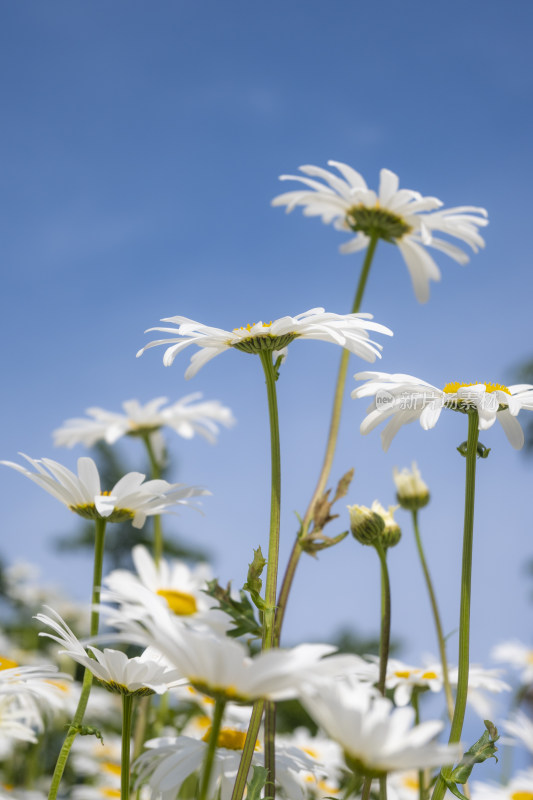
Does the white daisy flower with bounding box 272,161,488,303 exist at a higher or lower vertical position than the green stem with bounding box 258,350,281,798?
higher

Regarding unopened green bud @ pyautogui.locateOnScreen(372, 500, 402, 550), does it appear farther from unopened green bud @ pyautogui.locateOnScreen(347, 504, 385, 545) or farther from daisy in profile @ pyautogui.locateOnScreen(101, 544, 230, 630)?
daisy in profile @ pyautogui.locateOnScreen(101, 544, 230, 630)

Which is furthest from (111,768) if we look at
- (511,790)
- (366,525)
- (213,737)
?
(213,737)

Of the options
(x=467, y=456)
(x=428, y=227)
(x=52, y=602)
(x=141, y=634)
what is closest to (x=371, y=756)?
(x=141, y=634)

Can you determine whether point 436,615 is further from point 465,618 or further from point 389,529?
point 465,618

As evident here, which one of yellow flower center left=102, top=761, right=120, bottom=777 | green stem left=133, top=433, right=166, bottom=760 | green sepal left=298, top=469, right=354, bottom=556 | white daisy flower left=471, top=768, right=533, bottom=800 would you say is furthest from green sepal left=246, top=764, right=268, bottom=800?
yellow flower center left=102, top=761, right=120, bottom=777

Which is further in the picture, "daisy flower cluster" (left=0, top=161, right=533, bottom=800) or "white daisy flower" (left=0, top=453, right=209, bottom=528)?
"white daisy flower" (left=0, top=453, right=209, bottom=528)

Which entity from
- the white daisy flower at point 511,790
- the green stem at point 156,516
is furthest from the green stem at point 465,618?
the green stem at point 156,516
